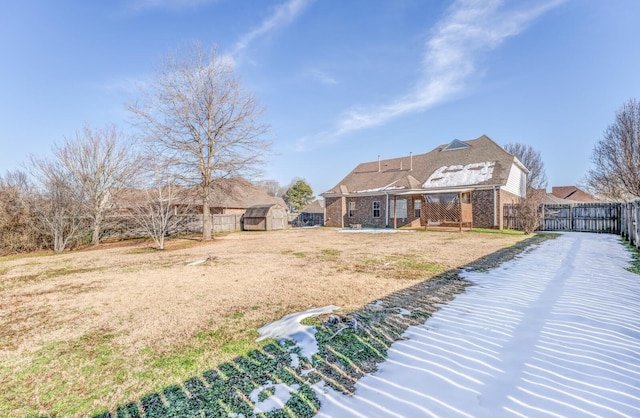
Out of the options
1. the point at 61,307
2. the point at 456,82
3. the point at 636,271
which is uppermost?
the point at 456,82

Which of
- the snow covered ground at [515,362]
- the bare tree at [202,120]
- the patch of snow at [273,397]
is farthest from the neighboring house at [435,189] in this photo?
the patch of snow at [273,397]

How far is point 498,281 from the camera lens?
5051 mm

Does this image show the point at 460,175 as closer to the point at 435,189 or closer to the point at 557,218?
the point at 435,189

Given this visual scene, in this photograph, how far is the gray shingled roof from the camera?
679 inches

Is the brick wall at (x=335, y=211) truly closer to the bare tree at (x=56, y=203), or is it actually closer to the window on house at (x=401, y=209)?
the window on house at (x=401, y=209)

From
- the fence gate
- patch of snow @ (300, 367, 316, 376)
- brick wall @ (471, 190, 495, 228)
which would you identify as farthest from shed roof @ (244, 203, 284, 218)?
patch of snow @ (300, 367, 316, 376)

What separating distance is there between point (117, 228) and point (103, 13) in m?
10.2

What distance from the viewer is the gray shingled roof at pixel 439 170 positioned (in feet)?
56.6

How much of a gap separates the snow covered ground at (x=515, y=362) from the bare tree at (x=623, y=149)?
18118mm

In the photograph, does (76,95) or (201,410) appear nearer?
(201,410)

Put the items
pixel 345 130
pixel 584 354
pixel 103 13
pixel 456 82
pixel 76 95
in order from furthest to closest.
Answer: pixel 345 130, pixel 456 82, pixel 76 95, pixel 103 13, pixel 584 354

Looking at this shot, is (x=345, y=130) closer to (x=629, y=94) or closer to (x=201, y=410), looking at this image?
(x=629, y=94)

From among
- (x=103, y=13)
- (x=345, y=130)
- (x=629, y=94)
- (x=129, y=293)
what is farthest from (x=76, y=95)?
(x=629, y=94)

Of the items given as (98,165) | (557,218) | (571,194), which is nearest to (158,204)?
(98,165)
